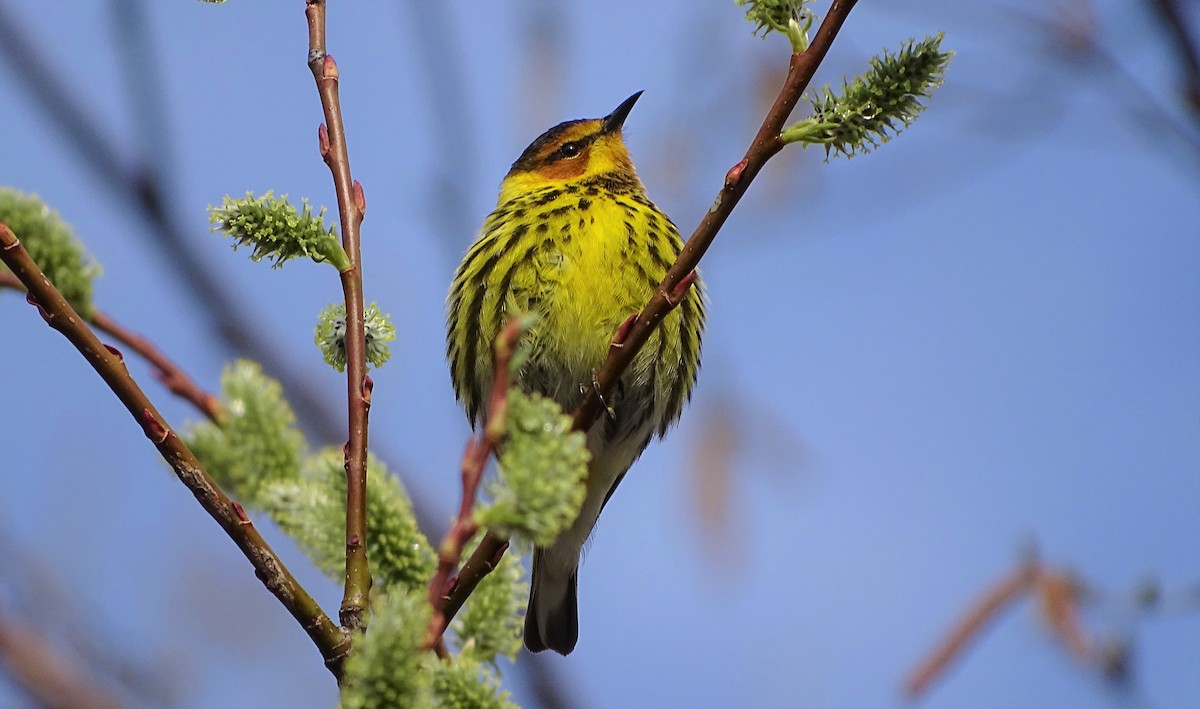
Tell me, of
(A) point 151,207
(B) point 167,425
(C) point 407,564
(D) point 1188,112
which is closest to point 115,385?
(B) point 167,425

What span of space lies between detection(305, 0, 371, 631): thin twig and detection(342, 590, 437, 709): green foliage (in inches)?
19.3

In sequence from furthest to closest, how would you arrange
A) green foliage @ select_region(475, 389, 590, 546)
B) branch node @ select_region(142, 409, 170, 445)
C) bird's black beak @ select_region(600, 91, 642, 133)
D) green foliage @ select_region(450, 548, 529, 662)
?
1. bird's black beak @ select_region(600, 91, 642, 133)
2. green foliage @ select_region(450, 548, 529, 662)
3. branch node @ select_region(142, 409, 170, 445)
4. green foliage @ select_region(475, 389, 590, 546)

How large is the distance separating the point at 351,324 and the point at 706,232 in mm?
575

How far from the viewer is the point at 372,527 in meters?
2.02

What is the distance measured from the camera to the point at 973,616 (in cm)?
305

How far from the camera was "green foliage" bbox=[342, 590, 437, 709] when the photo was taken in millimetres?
1225

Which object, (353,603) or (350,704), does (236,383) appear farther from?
(350,704)

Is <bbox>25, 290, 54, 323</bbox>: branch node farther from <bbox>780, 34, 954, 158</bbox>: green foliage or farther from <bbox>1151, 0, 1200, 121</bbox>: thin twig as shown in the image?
<bbox>1151, 0, 1200, 121</bbox>: thin twig

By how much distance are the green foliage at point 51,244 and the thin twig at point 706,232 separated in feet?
2.54

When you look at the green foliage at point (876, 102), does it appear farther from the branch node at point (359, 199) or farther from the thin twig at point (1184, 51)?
the thin twig at point (1184, 51)

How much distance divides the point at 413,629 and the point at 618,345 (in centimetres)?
88

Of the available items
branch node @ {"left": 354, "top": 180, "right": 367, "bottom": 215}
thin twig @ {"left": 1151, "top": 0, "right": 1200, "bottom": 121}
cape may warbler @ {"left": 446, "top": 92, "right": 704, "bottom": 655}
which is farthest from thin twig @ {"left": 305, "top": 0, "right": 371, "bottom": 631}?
thin twig @ {"left": 1151, "top": 0, "right": 1200, "bottom": 121}

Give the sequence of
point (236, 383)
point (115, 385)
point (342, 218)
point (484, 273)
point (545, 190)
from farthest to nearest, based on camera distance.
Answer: point (545, 190) → point (484, 273) → point (236, 383) → point (342, 218) → point (115, 385)

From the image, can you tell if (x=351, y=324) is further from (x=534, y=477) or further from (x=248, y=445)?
(x=534, y=477)
